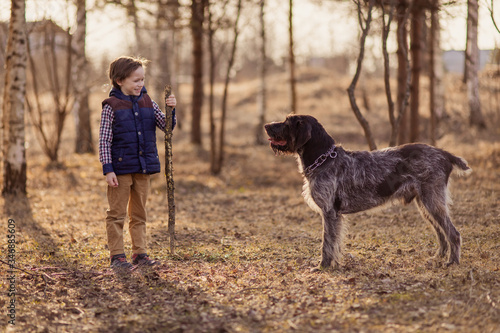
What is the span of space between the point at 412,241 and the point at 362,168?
204cm

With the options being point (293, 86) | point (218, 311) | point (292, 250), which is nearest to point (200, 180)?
point (293, 86)

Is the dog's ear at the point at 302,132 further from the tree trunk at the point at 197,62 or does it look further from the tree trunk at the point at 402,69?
the tree trunk at the point at 197,62

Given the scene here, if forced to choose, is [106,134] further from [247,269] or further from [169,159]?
[247,269]

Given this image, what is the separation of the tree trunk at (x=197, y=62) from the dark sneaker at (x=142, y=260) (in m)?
10.2

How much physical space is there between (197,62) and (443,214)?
44.5ft

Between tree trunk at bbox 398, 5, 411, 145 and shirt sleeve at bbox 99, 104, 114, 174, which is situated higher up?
tree trunk at bbox 398, 5, 411, 145

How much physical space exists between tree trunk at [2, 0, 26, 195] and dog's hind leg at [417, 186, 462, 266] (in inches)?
340

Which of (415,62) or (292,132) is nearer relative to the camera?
(292,132)

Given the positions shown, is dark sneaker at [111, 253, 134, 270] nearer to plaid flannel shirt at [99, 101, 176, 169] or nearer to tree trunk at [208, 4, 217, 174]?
plaid flannel shirt at [99, 101, 176, 169]

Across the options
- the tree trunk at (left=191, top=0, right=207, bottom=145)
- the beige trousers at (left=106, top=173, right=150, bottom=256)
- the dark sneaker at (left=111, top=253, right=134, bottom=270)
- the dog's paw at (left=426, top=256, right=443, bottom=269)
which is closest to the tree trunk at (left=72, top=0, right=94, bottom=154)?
the tree trunk at (left=191, top=0, right=207, bottom=145)

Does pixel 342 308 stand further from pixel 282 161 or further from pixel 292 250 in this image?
pixel 282 161

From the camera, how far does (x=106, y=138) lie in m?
6.13

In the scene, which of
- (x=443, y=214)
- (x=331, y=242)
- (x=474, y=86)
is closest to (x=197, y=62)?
(x=474, y=86)

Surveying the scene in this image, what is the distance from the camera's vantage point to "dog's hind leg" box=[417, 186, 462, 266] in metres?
6.26
